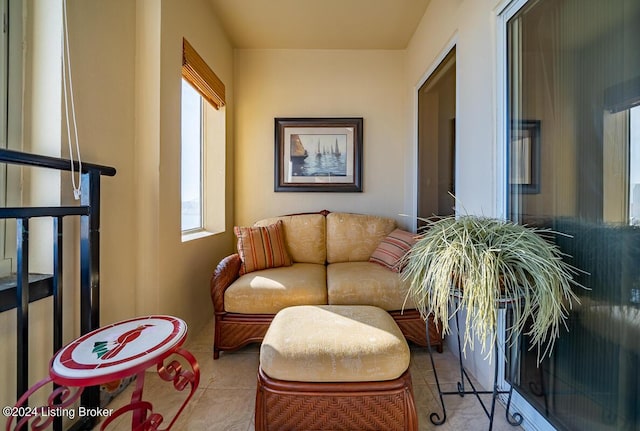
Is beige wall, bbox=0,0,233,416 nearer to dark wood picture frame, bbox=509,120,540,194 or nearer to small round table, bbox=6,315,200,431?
small round table, bbox=6,315,200,431

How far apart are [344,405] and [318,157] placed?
2.35 metres

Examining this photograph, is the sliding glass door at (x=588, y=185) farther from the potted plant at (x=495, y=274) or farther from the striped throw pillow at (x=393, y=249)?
the striped throw pillow at (x=393, y=249)

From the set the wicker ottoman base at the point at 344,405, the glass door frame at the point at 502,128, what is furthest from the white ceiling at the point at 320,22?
the wicker ottoman base at the point at 344,405

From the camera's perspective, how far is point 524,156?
52.9 inches

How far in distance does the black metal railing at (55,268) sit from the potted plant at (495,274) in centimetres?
145

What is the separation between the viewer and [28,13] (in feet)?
3.87

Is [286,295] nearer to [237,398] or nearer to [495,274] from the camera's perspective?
[237,398]

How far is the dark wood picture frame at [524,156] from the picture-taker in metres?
1.28

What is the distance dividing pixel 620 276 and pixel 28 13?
2491 millimetres

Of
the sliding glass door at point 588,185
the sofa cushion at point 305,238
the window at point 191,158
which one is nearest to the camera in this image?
the sliding glass door at point 588,185

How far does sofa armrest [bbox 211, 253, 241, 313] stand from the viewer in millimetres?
1865

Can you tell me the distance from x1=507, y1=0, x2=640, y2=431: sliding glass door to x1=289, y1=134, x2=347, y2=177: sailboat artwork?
185 cm

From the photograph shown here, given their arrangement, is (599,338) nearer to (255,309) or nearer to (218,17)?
(255,309)

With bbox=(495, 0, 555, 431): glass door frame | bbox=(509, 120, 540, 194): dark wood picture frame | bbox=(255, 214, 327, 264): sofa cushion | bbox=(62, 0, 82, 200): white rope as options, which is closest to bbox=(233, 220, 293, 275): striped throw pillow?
bbox=(255, 214, 327, 264): sofa cushion
